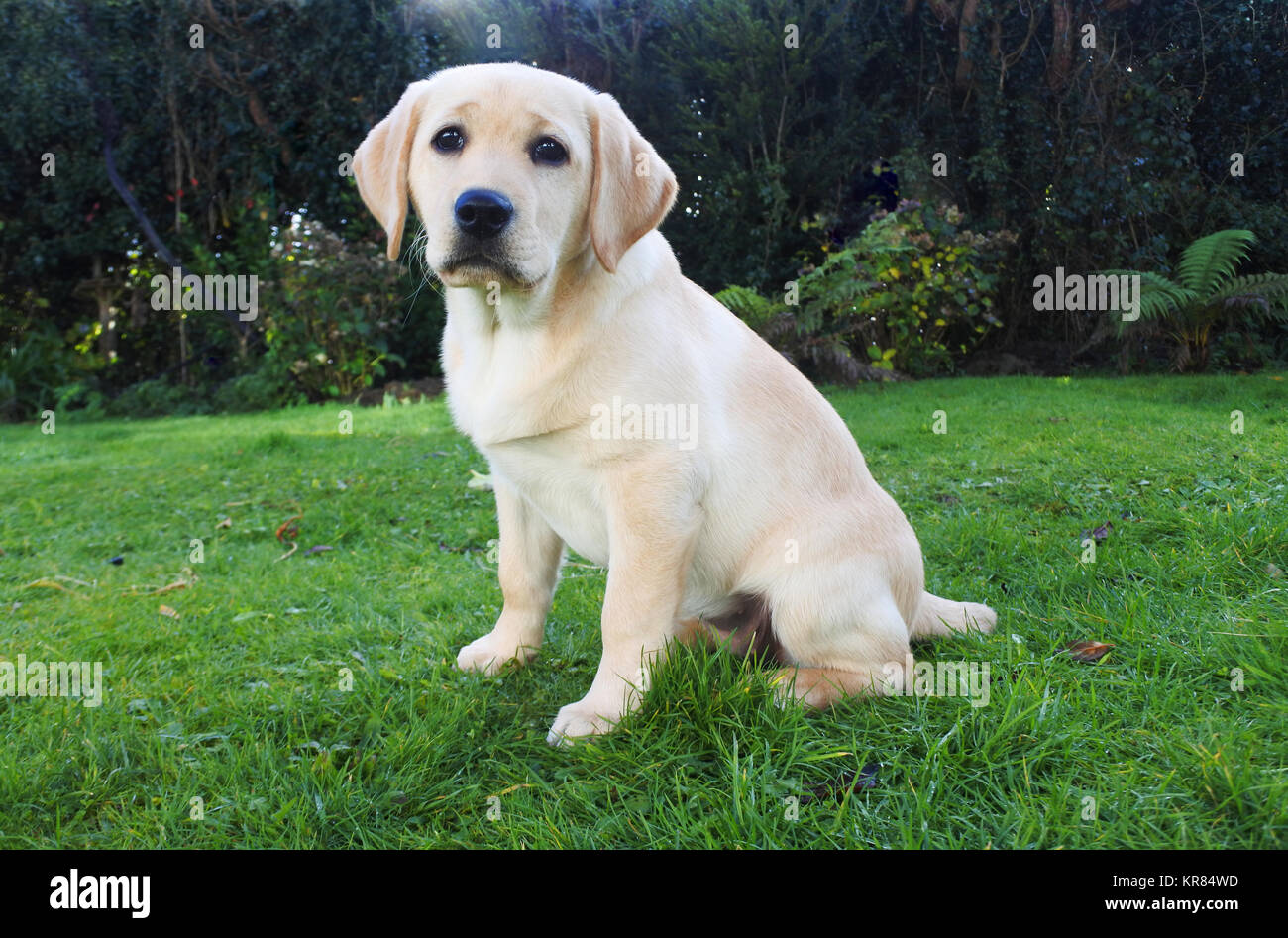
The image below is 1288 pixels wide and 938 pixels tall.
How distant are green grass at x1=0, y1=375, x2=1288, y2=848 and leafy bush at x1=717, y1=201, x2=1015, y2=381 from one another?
4.33 meters

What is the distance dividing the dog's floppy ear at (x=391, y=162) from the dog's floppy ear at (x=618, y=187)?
493 millimetres

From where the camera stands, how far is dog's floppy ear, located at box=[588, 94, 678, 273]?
7.59 feet

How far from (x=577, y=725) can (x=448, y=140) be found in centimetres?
152

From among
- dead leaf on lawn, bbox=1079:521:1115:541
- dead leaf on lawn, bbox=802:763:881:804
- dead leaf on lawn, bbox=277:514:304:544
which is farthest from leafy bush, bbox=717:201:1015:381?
dead leaf on lawn, bbox=802:763:881:804

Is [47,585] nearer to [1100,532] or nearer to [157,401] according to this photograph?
[1100,532]

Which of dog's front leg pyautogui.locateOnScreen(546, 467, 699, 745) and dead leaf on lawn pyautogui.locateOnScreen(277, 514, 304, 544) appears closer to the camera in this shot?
dog's front leg pyautogui.locateOnScreen(546, 467, 699, 745)

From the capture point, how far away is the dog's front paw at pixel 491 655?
2.74 meters

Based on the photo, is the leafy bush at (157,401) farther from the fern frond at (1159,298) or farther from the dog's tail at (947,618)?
the fern frond at (1159,298)

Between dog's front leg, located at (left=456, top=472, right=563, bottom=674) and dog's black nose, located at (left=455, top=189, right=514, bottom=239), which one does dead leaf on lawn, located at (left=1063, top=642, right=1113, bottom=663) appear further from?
dog's black nose, located at (left=455, top=189, right=514, bottom=239)

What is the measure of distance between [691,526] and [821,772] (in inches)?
26.5

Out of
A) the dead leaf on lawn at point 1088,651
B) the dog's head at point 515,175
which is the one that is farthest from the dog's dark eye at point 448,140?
the dead leaf on lawn at point 1088,651

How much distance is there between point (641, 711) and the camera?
2.20 meters

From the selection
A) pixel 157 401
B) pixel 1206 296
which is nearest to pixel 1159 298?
pixel 1206 296
